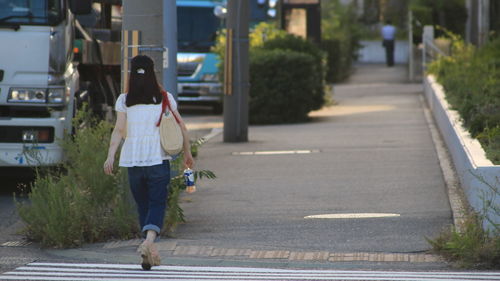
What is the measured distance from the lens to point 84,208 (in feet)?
31.0

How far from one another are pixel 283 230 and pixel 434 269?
2.02 m

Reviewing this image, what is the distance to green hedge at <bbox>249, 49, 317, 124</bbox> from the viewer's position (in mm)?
22141

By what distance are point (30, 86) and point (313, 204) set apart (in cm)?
341

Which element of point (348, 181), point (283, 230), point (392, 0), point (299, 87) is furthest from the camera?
point (392, 0)

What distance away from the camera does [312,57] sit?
22797mm

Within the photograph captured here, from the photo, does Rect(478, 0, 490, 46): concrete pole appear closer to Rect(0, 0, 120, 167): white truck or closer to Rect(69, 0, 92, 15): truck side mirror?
Rect(69, 0, 92, 15): truck side mirror

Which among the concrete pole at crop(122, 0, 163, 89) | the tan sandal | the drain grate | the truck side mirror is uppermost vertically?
the truck side mirror

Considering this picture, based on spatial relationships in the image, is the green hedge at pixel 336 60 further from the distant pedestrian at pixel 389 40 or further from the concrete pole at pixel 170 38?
the concrete pole at pixel 170 38

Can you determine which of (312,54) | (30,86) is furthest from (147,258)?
(312,54)

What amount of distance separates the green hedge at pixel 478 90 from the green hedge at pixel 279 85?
280cm

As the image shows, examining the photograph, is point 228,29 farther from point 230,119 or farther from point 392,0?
point 392,0

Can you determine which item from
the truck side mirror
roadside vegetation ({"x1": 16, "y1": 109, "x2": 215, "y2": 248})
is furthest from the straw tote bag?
the truck side mirror

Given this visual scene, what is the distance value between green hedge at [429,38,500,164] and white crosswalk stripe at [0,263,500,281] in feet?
6.71

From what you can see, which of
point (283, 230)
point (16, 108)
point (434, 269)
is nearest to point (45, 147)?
point (16, 108)
